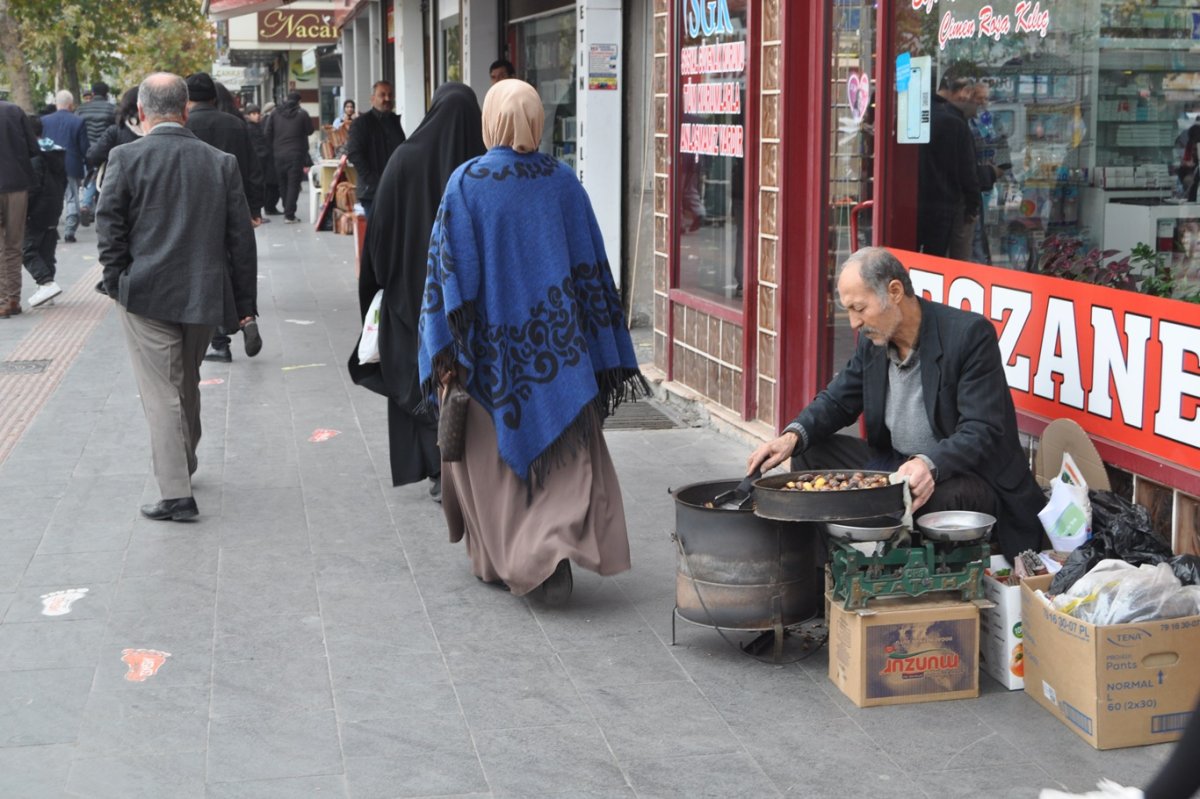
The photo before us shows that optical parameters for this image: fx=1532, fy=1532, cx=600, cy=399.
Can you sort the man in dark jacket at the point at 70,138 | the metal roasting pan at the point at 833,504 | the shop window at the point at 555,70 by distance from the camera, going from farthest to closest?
the man in dark jacket at the point at 70,138 → the shop window at the point at 555,70 → the metal roasting pan at the point at 833,504

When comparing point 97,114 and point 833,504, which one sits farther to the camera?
point 97,114

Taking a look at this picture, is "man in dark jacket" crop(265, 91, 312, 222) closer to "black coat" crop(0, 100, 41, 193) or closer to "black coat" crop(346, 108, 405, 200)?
"black coat" crop(0, 100, 41, 193)

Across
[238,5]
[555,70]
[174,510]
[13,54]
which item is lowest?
[174,510]

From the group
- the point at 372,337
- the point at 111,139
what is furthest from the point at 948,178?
the point at 111,139

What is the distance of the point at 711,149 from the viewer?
27.9ft

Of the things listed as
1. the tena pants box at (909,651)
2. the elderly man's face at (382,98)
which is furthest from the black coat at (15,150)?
the tena pants box at (909,651)

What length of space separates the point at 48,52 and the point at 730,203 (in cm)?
3849

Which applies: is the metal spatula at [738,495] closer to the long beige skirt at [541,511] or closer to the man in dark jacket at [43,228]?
the long beige skirt at [541,511]

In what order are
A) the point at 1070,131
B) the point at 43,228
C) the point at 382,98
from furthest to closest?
the point at 43,228 < the point at 382,98 < the point at 1070,131

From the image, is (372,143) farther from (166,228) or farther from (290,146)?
(290,146)

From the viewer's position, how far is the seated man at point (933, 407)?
4637 millimetres

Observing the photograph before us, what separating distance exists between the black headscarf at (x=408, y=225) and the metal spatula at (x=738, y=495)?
2.09 m

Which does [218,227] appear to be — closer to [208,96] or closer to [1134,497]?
[1134,497]

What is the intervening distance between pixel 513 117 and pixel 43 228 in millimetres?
9263
